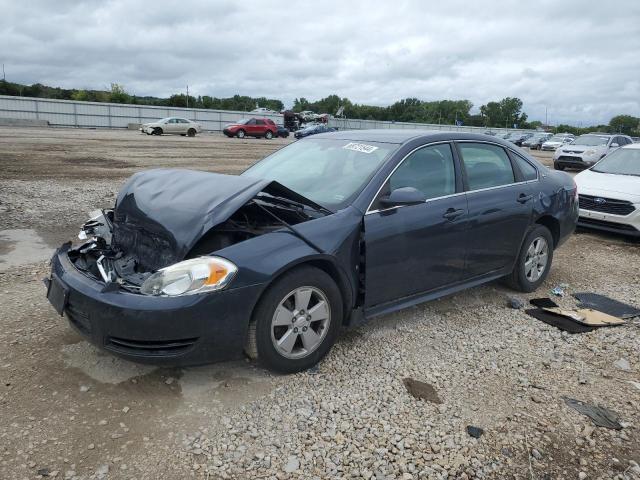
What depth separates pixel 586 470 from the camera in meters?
2.68

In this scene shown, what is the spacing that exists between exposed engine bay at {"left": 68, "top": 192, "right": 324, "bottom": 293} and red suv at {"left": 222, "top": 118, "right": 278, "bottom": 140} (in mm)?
33920

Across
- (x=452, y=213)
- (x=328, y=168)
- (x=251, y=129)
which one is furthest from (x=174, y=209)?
(x=251, y=129)

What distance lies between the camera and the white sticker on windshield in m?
4.22

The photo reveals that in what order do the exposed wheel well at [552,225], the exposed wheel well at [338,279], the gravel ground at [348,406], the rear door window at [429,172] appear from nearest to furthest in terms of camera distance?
the gravel ground at [348,406] → the exposed wheel well at [338,279] → the rear door window at [429,172] → the exposed wheel well at [552,225]

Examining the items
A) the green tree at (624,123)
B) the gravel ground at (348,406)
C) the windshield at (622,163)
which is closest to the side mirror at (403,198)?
the gravel ground at (348,406)

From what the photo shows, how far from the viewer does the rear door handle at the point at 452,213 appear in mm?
4168

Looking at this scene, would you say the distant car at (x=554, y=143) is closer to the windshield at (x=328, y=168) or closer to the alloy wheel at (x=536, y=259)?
the alloy wheel at (x=536, y=259)

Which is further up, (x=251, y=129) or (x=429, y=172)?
(x=251, y=129)

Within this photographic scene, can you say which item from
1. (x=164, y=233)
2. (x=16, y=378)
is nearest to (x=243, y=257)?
(x=164, y=233)

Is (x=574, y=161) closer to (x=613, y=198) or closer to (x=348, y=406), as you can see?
(x=613, y=198)

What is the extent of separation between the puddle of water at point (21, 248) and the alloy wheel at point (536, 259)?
5272mm

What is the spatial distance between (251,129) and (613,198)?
103 ft

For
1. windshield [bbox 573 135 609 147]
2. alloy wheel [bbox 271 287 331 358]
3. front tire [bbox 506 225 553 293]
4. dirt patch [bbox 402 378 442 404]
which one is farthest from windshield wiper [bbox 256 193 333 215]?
windshield [bbox 573 135 609 147]

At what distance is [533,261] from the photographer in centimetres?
528
